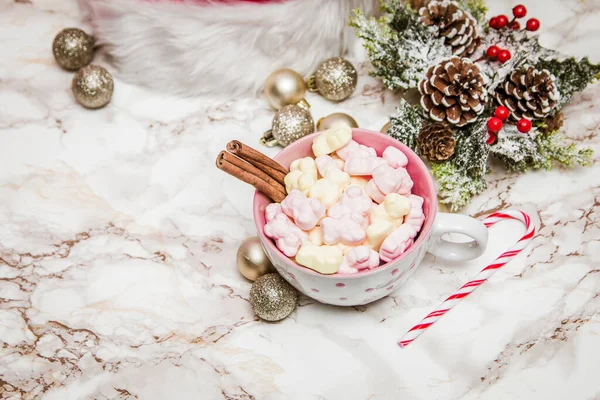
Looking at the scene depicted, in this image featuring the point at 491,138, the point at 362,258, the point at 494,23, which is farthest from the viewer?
the point at 494,23

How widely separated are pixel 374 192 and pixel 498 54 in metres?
0.39

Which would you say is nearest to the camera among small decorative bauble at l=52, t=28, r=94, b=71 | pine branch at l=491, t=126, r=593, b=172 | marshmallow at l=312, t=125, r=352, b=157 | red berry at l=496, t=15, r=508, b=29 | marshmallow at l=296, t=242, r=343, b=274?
marshmallow at l=296, t=242, r=343, b=274

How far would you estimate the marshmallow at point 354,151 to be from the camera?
0.86m

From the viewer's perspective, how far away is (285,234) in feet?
2.59

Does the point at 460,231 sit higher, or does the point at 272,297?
the point at 460,231

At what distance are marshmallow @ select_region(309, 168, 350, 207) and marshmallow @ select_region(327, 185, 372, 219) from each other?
0.01m

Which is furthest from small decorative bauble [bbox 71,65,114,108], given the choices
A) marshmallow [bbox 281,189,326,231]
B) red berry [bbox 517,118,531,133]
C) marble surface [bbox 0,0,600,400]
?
red berry [bbox 517,118,531,133]

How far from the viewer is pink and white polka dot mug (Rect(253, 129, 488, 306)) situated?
0.77 meters

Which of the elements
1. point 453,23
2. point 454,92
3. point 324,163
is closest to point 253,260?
point 324,163

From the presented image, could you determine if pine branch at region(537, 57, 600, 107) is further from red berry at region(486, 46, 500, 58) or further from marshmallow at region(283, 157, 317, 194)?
marshmallow at region(283, 157, 317, 194)

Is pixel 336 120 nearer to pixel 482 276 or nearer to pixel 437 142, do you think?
pixel 437 142

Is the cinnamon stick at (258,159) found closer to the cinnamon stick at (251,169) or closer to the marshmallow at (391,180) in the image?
the cinnamon stick at (251,169)

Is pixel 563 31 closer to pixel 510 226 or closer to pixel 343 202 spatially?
pixel 510 226

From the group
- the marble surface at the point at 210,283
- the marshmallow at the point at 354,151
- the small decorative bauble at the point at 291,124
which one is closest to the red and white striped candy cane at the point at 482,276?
the marble surface at the point at 210,283
